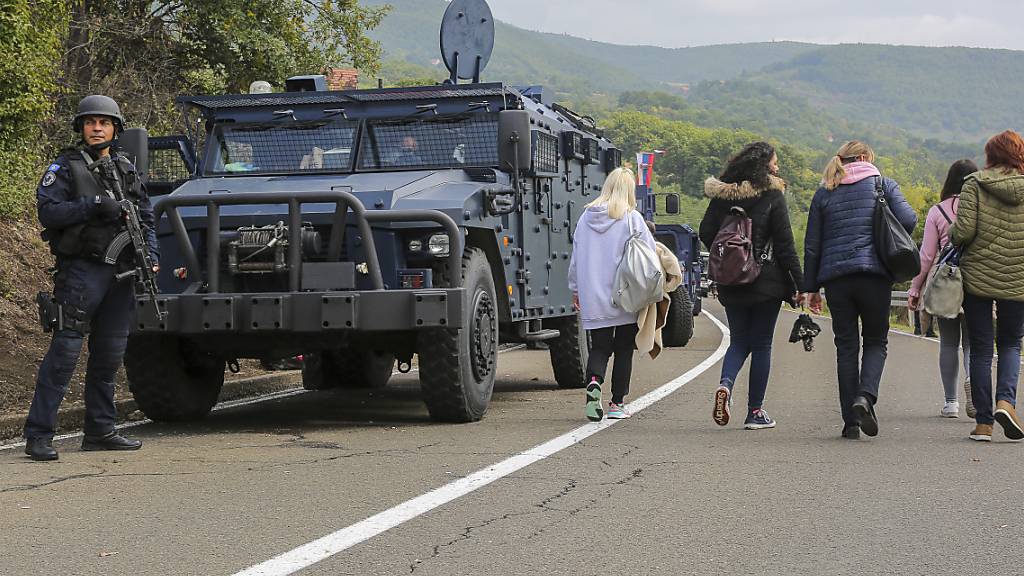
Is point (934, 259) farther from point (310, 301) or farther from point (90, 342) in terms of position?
Result: point (90, 342)

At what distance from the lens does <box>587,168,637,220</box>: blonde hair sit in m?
10.1

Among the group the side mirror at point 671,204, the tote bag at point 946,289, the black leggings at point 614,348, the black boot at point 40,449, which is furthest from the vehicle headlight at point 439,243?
the side mirror at point 671,204

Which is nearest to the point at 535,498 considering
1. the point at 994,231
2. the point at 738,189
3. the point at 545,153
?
the point at 738,189

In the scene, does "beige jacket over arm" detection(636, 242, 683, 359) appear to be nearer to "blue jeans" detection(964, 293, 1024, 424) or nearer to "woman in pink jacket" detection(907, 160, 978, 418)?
"woman in pink jacket" detection(907, 160, 978, 418)

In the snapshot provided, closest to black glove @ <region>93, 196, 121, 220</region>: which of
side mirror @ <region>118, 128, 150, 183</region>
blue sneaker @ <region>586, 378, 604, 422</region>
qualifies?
side mirror @ <region>118, 128, 150, 183</region>

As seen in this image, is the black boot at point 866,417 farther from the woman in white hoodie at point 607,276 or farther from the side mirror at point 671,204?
the side mirror at point 671,204

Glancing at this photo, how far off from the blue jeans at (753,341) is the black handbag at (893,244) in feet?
2.97

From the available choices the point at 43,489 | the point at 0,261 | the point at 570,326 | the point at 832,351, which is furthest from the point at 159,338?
the point at 832,351

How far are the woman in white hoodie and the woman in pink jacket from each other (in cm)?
193

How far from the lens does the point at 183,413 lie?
10.1 m

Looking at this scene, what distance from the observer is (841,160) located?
920 centimetres

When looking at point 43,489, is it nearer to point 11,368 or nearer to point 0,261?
point 11,368

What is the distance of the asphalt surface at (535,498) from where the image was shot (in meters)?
A: 5.37

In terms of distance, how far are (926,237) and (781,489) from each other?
400 centimetres
